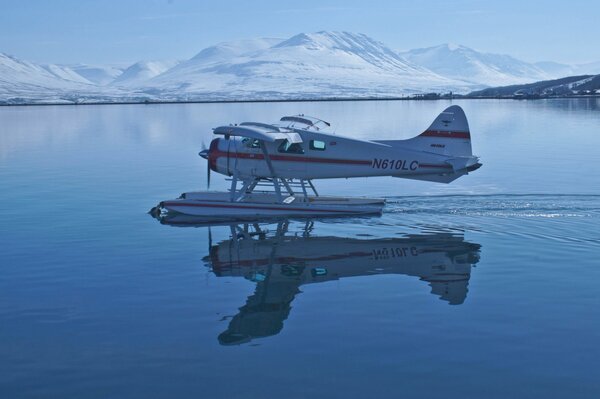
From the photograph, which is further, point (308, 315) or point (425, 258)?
point (425, 258)

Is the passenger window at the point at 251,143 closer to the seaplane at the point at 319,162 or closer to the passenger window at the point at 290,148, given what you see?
the seaplane at the point at 319,162

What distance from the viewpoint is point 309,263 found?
66.2 feet

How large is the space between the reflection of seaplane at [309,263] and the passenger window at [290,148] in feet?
11.8

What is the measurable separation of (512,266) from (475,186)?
15.6m

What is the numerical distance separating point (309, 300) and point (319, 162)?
37.1 feet

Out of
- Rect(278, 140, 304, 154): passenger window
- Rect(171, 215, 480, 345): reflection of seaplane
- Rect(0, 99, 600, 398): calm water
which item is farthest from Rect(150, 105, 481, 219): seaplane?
Rect(171, 215, 480, 345): reflection of seaplane

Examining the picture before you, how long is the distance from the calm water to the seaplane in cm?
108

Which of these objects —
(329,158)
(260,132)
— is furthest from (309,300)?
(329,158)

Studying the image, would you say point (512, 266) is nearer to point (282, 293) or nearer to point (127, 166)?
point (282, 293)

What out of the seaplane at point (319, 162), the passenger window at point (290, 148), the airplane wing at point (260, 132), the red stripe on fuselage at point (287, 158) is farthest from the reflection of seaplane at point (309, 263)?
the passenger window at point (290, 148)

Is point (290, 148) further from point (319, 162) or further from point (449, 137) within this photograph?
point (449, 137)

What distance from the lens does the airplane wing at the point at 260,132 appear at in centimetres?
2538

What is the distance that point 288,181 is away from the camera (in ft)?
96.2

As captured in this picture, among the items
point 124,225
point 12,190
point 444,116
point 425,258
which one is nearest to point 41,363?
point 425,258
